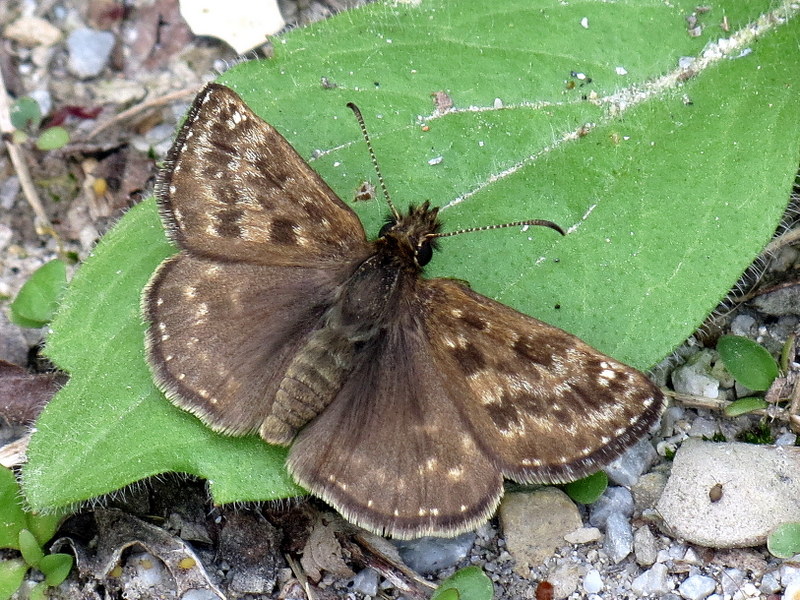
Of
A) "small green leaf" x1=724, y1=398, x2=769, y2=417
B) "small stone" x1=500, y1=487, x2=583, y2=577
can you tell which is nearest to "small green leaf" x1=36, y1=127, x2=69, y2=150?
"small stone" x1=500, y1=487, x2=583, y2=577

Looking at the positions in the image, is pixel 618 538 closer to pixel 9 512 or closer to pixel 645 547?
pixel 645 547

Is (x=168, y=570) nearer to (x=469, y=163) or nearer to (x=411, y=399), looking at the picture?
(x=411, y=399)

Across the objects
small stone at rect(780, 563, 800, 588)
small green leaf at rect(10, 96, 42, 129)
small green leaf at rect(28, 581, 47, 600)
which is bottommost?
small stone at rect(780, 563, 800, 588)

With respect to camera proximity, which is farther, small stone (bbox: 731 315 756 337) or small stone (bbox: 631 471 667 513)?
small stone (bbox: 731 315 756 337)

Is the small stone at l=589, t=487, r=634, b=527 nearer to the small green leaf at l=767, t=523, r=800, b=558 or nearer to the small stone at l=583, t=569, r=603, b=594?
the small stone at l=583, t=569, r=603, b=594

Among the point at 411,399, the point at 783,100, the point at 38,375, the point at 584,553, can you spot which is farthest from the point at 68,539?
the point at 783,100

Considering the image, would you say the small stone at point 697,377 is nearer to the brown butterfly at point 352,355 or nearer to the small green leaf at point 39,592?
the brown butterfly at point 352,355
